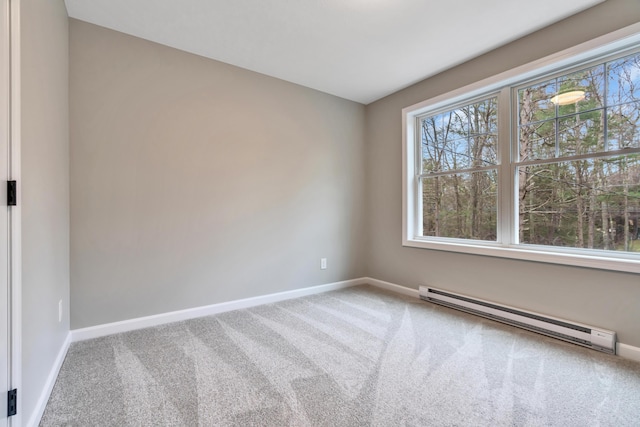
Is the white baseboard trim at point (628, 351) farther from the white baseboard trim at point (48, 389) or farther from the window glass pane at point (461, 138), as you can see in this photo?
the white baseboard trim at point (48, 389)

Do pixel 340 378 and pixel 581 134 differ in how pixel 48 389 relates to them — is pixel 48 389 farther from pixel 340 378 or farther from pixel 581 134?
pixel 581 134

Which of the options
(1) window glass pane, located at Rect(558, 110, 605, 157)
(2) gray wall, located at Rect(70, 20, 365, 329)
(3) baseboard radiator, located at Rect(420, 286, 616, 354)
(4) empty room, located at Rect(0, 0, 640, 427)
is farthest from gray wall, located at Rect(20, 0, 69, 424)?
(1) window glass pane, located at Rect(558, 110, 605, 157)

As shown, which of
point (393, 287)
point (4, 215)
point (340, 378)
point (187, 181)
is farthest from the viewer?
point (393, 287)

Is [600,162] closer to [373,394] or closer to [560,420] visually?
[560,420]

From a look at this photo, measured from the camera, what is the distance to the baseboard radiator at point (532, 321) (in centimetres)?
199

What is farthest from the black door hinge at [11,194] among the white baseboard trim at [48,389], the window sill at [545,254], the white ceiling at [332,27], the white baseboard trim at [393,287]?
the white baseboard trim at [393,287]

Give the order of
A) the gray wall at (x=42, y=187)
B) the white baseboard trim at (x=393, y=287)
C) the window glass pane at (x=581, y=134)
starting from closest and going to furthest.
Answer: the gray wall at (x=42, y=187)
the window glass pane at (x=581, y=134)
the white baseboard trim at (x=393, y=287)

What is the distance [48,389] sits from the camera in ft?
4.99

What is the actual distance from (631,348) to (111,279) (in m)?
3.87

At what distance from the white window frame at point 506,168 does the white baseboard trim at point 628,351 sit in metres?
0.53

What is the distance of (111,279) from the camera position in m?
2.29

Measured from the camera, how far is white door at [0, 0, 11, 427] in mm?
1044

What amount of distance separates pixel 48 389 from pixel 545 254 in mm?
3466

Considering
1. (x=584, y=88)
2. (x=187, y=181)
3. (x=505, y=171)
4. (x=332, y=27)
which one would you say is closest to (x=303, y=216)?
(x=187, y=181)
